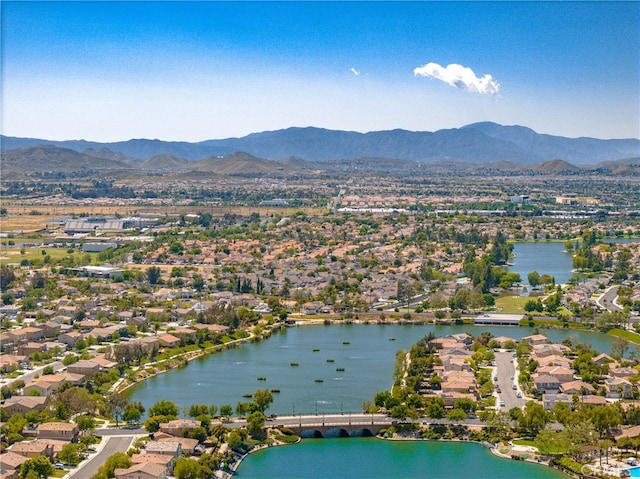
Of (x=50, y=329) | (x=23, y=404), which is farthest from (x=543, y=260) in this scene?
(x=23, y=404)

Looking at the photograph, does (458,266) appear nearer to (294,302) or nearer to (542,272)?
(542,272)

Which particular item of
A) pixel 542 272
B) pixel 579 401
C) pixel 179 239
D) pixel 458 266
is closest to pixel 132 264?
pixel 179 239

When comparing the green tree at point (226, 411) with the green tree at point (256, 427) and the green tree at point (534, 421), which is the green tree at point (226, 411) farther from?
the green tree at point (534, 421)

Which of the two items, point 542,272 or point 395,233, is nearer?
point 542,272

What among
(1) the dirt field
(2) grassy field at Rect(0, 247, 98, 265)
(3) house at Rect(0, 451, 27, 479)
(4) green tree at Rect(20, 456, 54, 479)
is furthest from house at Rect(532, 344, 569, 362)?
(1) the dirt field

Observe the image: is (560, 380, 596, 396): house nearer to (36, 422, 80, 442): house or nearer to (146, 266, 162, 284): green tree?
(36, 422, 80, 442): house

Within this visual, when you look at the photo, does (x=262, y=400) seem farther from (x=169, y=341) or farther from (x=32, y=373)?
(x=169, y=341)
